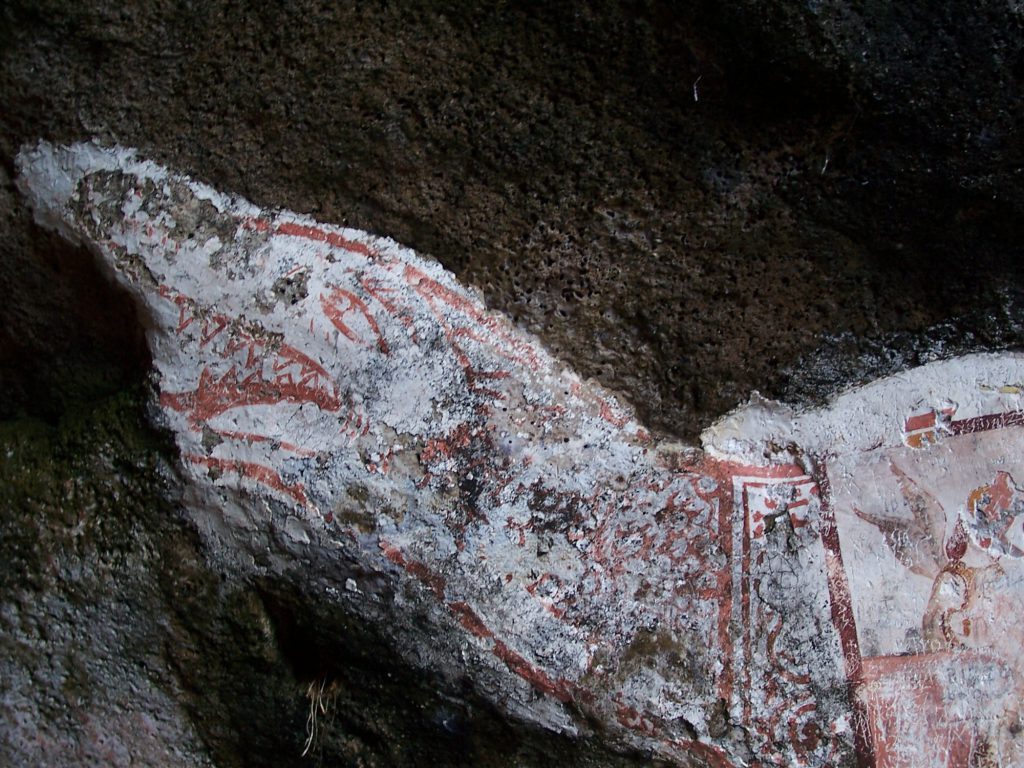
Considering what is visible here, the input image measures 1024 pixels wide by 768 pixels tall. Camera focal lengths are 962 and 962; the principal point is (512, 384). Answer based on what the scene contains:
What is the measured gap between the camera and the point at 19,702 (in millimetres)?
2051

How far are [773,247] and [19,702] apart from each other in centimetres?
184

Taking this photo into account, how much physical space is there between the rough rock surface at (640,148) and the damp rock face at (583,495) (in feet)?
0.26

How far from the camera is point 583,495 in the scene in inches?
76.0

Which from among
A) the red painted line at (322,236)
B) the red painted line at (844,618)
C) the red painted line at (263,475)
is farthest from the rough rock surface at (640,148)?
the red painted line at (263,475)

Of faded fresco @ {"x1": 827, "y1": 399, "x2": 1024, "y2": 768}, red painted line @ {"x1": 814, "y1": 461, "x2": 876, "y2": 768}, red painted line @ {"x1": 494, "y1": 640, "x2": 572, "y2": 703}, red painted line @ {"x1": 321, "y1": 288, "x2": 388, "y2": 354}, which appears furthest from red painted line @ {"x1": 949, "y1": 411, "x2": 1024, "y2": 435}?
red painted line @ {"x1": 321, "y1": 288, "x2": 388, "y2": 354}

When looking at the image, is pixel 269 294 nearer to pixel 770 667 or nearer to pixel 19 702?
pixel 19 702

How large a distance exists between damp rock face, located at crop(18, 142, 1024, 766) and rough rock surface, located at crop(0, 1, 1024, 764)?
0.26 ft

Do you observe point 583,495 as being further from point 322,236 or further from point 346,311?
point 322,236

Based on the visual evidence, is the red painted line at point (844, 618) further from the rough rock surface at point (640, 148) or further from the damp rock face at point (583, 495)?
the rough rock surface at point (640, 148)

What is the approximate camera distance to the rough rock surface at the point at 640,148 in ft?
6.03

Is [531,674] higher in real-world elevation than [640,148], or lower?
lower

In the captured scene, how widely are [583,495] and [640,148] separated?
691 millimetres

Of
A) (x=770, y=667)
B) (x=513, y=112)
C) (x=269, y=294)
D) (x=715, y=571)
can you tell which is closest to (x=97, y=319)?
(x=269, y=294)

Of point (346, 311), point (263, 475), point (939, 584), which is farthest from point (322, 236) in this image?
point (939, 584)
